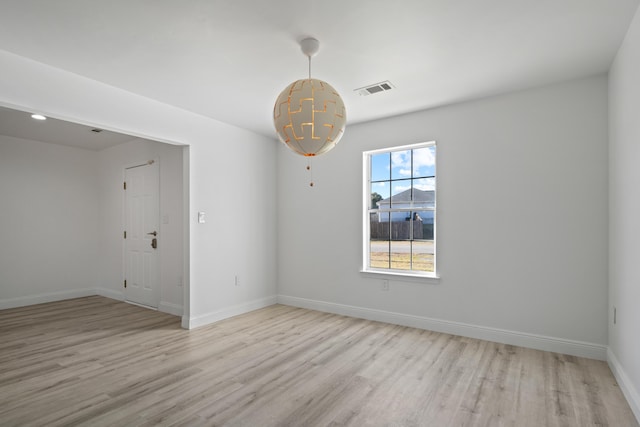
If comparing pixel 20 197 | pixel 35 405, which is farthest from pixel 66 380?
pixel 20 197

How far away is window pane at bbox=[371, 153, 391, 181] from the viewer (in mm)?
4543

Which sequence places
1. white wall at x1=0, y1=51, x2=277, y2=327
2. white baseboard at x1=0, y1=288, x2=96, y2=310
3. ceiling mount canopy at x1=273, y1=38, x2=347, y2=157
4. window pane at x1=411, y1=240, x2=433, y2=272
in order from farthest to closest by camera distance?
white baseboard at x1=0, y1=288, x2=96, y2=310 → window pane at x1=411, y1=240, x2=433, y2=272 → white wall at x1=0, y1=51, x2=277, y2=327 → ceiling mount canopy at x1=273, y1=38, x2=347, y2=157

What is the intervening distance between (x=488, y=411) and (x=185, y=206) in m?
3.76

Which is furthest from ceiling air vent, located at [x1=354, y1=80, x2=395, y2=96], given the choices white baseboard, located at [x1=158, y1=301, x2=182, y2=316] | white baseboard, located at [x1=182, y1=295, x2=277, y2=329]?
white baseboard, located at [x1=158, y1=301, x2=182, y2=316]

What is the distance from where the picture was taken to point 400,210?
441 cm

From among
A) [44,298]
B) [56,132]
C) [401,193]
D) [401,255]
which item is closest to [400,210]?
[401,193]

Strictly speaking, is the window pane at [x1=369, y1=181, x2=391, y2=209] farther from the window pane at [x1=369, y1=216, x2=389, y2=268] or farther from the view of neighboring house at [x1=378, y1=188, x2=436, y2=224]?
the window pane at [x1=369, y1=216, x2=389, y2=268]

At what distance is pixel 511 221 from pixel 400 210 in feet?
4.27

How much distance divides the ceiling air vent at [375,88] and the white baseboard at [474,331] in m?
2.70

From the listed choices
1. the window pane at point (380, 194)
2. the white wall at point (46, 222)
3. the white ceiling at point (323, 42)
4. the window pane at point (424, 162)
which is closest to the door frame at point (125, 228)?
the white wall at point (46, 222)

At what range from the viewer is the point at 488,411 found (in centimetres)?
230

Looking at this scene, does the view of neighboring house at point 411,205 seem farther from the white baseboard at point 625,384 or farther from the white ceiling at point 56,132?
the white ceiling at point 56,132

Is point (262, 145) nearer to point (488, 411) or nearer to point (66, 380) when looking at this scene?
point (66, 380)

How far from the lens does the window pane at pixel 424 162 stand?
4184mm
